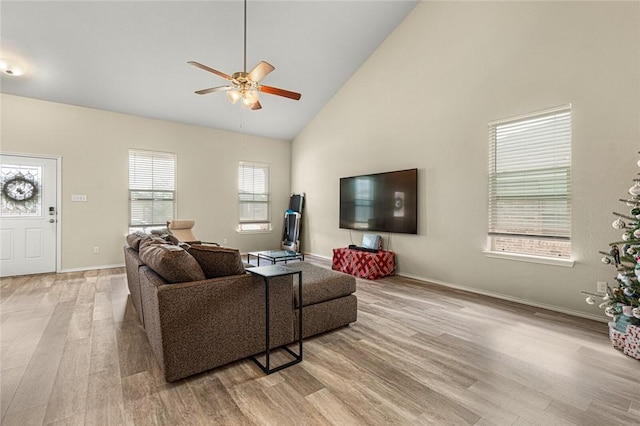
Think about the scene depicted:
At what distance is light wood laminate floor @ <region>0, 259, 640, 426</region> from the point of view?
166 centimetres

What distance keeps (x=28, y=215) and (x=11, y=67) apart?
7.39 ft

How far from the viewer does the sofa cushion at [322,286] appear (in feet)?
8.45

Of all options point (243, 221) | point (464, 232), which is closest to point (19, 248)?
point (243, 221)

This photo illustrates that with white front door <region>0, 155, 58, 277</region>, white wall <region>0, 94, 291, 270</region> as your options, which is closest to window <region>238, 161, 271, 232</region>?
white wall <region>0, 94, 291, 270</region>

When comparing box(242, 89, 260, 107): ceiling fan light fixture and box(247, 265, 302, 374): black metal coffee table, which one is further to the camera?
box(242, 89, 260, 107): ceiling fan light fixture

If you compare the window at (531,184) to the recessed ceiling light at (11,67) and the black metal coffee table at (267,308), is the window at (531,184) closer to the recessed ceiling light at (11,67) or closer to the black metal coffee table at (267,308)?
the black metal coffee table at (267,308)

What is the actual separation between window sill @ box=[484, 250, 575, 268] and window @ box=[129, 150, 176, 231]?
19.1ft

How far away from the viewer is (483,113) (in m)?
3.98

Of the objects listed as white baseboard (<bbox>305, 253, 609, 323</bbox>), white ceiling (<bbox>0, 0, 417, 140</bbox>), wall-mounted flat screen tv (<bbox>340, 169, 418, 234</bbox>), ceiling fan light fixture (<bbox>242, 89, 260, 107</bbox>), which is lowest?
white baseboard (<bbox>305, 253, 609, 323</bbox>)

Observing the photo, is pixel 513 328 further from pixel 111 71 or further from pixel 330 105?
pixel 111 71

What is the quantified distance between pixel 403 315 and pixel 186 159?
5.32 m

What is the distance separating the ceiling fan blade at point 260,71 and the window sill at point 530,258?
3485mm

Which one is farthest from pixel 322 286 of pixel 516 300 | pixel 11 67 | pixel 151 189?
pixel 11 67

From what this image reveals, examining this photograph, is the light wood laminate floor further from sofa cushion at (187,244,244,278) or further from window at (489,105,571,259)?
window at (489,105,571,259)
